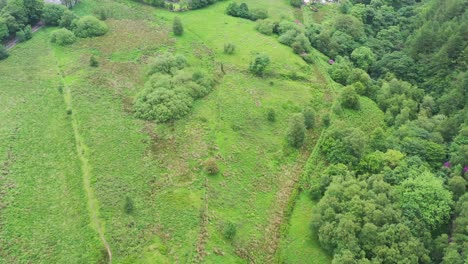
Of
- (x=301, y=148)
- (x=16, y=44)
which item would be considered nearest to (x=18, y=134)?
(x=16, y=44)

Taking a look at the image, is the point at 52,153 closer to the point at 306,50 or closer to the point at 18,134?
the point at 18,134

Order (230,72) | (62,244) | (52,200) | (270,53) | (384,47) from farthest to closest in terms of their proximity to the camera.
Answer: (384,47), (270,53), (230,72), (52,200), (62,244)

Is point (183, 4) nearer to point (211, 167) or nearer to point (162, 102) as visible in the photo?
point (162, 102)

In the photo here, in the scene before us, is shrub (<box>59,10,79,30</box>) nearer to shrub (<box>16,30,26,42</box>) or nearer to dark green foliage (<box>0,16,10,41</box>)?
shrub (<box>16,30,26,42</box>)

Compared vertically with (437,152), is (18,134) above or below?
below

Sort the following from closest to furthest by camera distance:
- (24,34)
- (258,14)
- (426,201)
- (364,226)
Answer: (364,226) < (426,201) < (24,34) < (258,14)

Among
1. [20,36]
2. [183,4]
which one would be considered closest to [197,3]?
[183,4]

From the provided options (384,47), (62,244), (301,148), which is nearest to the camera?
(62,244)
